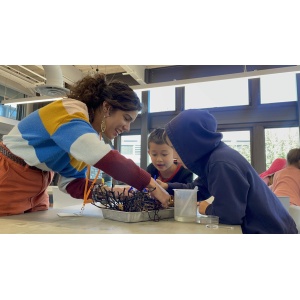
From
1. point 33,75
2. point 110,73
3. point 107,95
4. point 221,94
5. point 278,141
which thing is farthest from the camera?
point 110,73

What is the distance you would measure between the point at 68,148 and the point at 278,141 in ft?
14.0

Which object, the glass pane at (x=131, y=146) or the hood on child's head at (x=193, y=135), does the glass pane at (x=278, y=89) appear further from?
the hood on child's head at (x=193, y=135)

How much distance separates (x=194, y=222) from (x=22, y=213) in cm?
68

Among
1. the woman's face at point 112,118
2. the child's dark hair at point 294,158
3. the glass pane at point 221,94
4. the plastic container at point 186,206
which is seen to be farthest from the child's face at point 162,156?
the glass pane at point 221,94

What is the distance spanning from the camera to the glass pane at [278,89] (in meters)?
4.36

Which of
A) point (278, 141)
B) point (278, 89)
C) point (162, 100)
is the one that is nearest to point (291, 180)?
point (278, 141)

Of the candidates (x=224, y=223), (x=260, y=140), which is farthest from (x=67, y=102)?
(x=260, y=140)

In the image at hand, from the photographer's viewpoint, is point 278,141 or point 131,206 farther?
point 278,141

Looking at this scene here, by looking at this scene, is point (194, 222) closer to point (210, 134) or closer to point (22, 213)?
point (210, 134)

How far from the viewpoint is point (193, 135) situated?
3.57 ft

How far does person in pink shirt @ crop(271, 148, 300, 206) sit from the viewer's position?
6.18ft

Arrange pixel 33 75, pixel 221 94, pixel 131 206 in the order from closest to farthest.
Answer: pixel 131 206, pixel 221 94, pixel 33 75

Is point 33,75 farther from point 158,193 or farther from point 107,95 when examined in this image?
point 158,193

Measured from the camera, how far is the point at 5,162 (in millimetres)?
1004
